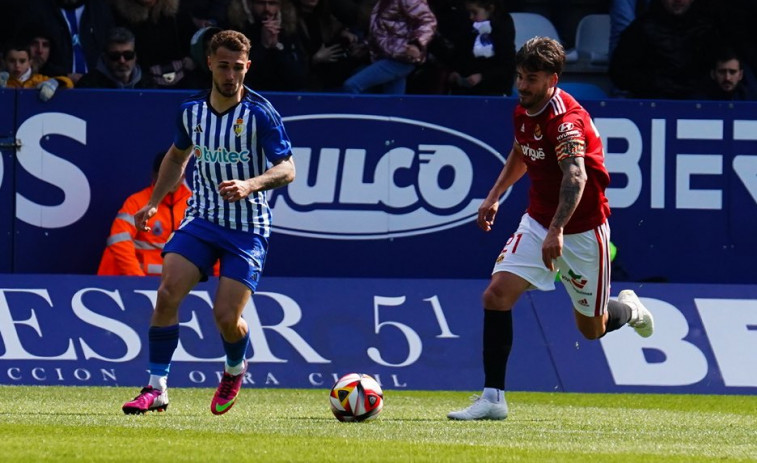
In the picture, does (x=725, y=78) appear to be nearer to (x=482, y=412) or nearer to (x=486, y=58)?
(x=486, y=58)

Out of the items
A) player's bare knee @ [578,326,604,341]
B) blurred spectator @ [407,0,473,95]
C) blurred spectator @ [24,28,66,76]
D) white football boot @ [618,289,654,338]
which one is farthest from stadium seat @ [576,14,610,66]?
player's bare knee @ [578,326,604,341]

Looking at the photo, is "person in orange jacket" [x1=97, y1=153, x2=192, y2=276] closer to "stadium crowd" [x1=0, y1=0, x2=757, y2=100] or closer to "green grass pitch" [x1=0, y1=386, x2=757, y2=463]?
"stadium crowd" [x1=0, y1=0, x2=757, y2=100]

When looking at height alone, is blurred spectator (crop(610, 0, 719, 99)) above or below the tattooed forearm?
below

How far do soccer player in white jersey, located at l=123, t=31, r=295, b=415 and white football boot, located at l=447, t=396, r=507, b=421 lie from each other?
131 centimetres

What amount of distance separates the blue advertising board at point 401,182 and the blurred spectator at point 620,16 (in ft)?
6.85

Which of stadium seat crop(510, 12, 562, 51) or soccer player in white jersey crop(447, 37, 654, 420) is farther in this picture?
stadium seat crop(510, 12, 562, 51)

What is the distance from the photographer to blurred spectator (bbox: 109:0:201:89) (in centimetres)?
1380

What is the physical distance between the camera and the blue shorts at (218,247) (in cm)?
864

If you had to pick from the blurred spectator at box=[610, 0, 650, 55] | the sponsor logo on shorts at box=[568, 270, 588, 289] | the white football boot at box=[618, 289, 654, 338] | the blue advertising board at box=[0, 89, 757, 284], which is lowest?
the blue advertising board at box=[0, 89, 757, 284]

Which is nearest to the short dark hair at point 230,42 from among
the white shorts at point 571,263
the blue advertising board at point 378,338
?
the white shorts at point 571,263

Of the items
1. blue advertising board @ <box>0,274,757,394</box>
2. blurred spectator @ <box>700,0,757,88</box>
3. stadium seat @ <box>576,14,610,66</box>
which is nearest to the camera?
blue advertising board @ <box>0,274,757,394</box>

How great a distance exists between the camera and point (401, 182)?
13305 mm

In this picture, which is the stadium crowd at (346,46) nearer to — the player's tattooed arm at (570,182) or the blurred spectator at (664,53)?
the blurred spectator at (664,53)

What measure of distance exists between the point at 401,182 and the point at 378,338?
67.4 inches
